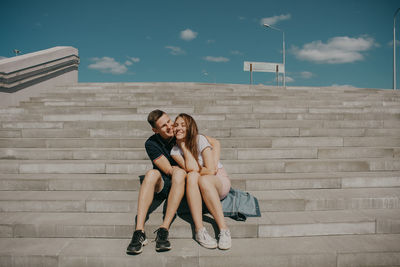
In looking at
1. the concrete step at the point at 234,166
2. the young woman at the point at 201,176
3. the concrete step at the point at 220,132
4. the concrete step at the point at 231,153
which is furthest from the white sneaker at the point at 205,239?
the concrete step at the point at 220,132

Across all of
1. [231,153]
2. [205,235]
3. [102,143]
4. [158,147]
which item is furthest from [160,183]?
[102,143]

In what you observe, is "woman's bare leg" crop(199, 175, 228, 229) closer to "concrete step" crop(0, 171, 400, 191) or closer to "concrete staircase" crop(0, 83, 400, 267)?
"concrete staircase" crop(0, 83, 400, 267)

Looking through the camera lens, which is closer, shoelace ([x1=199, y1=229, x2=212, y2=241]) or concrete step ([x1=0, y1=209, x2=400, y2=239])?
shoelace ([x1=199, y1=229, x2=212, y2=241])

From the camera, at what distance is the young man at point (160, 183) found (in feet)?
7.50

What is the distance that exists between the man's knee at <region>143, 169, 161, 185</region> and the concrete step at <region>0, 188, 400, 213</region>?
17.1 inches

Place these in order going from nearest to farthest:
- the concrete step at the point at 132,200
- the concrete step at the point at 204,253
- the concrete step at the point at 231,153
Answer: the concrete step at the point at 204,253
the concrete step at the point at 132,200
the concrete step at the point at 231,153

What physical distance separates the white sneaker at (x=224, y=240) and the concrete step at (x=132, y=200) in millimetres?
759

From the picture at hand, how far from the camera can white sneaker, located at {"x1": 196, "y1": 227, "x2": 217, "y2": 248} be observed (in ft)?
7.54

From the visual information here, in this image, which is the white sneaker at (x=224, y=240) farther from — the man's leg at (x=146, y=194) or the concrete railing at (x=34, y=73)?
the concrete railing at (x=34, y=73)

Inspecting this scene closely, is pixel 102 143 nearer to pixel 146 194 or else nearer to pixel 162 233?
pixel 146 194

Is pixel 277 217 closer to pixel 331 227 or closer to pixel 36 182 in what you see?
pixel 331 227

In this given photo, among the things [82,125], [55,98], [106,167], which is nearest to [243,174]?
[106,167]

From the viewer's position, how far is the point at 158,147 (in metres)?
2.76

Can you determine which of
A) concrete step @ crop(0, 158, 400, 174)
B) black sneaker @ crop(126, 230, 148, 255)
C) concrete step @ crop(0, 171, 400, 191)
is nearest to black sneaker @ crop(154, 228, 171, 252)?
black sneaker @ crop(126, 230, 148, 255)
